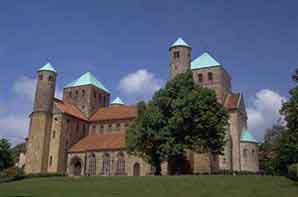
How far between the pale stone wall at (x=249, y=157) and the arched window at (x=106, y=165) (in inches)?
928

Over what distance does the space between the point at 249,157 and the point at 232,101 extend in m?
10.7

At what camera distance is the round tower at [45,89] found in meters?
71.0

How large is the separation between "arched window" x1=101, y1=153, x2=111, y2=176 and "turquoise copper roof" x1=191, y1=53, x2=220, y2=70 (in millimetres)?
23752

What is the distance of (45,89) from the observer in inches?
2837

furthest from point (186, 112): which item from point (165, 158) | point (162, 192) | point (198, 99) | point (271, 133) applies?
point (271, 133)

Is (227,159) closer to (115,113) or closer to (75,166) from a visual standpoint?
(115,113)

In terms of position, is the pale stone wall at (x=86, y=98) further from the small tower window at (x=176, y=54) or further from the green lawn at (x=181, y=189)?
the green lawn at (x=181, y=189)

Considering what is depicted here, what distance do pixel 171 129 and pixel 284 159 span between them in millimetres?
21544

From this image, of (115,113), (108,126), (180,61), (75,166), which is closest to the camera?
(180,61)

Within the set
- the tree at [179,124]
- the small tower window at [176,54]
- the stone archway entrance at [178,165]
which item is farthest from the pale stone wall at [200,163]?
the small tower window at [176,54]

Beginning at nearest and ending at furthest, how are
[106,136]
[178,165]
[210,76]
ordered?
[178,165] < [210,76] < [106,136]

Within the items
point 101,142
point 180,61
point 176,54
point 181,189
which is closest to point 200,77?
point 180,61

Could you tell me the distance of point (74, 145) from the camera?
7269 centimetres

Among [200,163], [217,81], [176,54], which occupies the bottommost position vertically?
[200,163]
